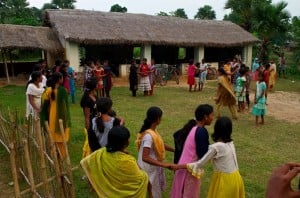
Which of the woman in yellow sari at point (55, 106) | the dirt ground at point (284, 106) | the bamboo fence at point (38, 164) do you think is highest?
the woman in yellow sari at point (55, 106)

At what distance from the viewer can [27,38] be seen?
51.8ft

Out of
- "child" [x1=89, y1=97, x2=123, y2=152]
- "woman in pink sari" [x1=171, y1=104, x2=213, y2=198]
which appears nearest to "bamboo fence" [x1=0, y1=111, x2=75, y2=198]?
"child" [x1=89, y1=97, x2=123, y2=152]

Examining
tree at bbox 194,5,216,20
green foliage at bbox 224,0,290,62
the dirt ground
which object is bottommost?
the dirt ground

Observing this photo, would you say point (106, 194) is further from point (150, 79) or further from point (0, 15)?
point (0, 15)

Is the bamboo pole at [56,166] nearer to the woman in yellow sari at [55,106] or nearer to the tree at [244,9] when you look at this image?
the woman in yellow sari at [55,106]

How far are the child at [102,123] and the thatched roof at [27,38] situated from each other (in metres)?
12.1

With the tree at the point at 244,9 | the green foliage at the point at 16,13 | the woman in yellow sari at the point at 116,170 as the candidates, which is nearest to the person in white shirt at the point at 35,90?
the woman in yellow sari at the point at 116,170

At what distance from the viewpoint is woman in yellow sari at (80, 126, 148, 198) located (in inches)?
117

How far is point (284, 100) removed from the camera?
40.8 ft

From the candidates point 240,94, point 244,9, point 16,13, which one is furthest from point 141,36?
point 16,13

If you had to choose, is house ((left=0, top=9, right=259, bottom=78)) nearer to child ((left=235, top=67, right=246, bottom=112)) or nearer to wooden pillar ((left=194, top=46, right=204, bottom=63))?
wooden pillar ((left=194, top=46, right=204, bottom=63))

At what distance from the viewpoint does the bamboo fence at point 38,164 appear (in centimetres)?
348

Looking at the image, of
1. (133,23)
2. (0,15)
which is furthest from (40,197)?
(0,15)

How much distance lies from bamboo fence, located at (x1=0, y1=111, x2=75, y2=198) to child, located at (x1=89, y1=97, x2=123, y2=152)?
388 mm
